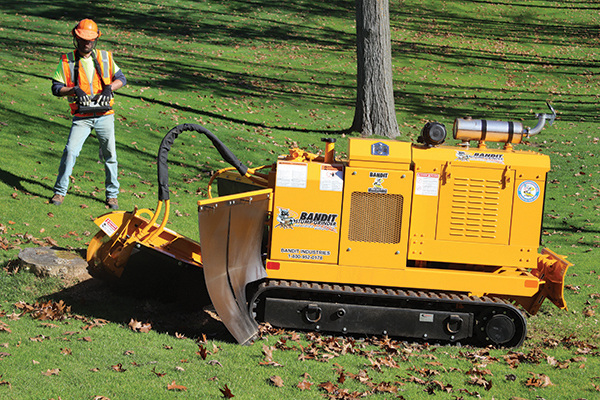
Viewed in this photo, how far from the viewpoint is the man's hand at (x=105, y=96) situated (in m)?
9.73

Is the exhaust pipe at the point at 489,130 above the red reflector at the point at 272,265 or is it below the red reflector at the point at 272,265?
above

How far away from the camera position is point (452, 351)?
717 cm

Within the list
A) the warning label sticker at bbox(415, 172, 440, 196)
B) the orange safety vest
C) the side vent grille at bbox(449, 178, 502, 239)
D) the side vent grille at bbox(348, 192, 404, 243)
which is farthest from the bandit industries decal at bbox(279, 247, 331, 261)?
the orange safety vest

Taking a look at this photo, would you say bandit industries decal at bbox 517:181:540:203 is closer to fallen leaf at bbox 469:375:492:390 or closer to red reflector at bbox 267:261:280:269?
fallen leaf at bbox 469:375:492:390

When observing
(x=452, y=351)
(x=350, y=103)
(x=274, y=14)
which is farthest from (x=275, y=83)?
(x=452, y=351)

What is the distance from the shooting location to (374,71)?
16.5 meters

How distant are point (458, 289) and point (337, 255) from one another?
135cm

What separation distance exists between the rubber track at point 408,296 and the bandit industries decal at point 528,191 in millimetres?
1128

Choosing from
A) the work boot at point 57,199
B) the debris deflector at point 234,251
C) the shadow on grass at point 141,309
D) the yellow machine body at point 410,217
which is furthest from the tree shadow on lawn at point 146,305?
the work boot at point 57,199

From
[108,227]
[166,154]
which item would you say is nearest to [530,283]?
[166,154]

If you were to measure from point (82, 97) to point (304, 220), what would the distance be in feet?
14.0

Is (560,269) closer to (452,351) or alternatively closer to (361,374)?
(452,351)

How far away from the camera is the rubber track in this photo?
717 centimetres

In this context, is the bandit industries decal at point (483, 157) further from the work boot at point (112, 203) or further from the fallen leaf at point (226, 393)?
the work boot at point (112, 203)
